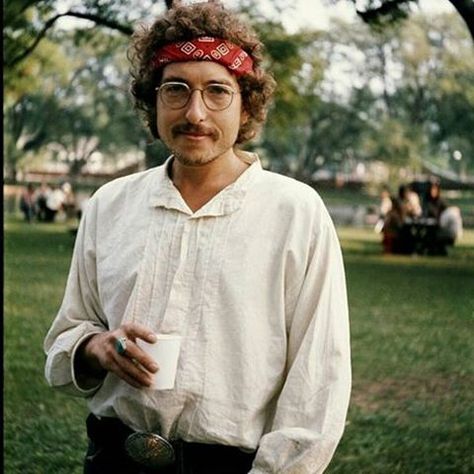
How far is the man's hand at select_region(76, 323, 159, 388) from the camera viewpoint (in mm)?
1245

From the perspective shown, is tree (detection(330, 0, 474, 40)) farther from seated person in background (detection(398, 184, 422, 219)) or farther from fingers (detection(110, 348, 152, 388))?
fingers (detection(110, 348, 152, 388))

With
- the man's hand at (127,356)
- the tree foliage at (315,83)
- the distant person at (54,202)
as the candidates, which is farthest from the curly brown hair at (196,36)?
the distant person at (54,202)

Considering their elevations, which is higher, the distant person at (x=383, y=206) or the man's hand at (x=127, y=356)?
the man's hand at (x=127, y=356)

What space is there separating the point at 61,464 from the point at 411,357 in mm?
1853

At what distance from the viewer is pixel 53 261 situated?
17.0ft

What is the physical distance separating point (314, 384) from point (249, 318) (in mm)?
133

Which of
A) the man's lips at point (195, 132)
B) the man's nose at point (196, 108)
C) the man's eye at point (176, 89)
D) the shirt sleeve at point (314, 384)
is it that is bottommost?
the shirt sleeve at point (314, 384)

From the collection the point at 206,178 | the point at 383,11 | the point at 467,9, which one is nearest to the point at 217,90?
the point at 206,178

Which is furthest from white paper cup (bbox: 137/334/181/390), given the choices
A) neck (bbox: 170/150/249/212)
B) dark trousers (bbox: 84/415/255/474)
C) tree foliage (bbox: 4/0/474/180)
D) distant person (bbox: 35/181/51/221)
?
distant person (bbox: 35/181/51/221)

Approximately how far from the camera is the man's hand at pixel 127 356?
49.0 inches

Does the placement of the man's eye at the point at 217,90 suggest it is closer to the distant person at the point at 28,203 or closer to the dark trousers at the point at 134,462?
the dark trousers at the point at 134,462

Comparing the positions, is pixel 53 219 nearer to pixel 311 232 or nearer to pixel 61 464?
pixel 61 464

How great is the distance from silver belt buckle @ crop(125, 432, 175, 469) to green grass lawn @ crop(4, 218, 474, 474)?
84.3 inches

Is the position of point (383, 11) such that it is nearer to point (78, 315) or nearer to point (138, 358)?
point (78, 315)
